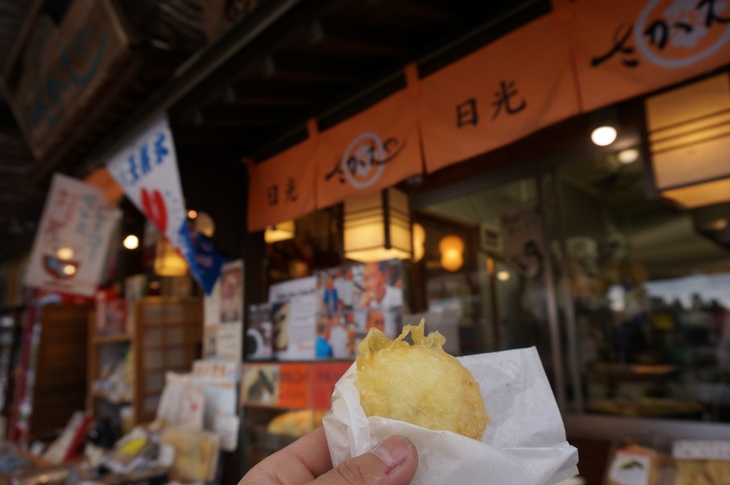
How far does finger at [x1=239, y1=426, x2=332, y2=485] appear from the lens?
153 centimetres

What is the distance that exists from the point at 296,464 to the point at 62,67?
6478mm

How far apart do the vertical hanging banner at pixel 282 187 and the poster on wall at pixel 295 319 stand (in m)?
0.77

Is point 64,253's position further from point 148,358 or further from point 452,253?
point 452,253

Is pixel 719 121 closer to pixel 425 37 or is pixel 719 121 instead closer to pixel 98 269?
pixel 425 37

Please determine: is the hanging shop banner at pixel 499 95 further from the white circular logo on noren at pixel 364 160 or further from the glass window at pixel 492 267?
the glass window at pixel 492 267

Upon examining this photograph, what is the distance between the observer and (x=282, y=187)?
4906 mm

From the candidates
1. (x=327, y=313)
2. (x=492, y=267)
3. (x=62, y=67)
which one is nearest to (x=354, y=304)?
(x=327, y=313)

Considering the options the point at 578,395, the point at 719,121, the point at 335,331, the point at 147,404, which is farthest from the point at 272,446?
the point at 719,121

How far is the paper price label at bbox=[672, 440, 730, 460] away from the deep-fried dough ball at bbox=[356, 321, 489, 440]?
11.8 feet

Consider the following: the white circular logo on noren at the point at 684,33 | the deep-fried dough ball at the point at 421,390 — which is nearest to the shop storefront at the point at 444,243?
the white circular logo on noren at the point at 684,33

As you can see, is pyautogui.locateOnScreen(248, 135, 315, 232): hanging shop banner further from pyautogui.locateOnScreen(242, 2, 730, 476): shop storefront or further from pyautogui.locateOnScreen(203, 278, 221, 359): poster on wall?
pyautogui.locateOnScreen(203, 278, 221, 359): poster on wall

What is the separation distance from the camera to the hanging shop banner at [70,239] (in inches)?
259

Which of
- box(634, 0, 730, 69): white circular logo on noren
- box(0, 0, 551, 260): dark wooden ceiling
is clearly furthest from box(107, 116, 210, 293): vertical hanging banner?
box(634, 0, 730, 69): white circular logo on noren

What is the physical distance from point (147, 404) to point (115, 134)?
4116 millimetres
